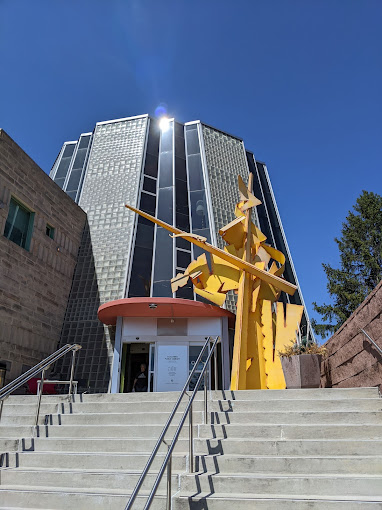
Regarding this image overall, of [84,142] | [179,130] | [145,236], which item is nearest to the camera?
[145,236]

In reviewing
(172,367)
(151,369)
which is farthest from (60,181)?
(172,367)

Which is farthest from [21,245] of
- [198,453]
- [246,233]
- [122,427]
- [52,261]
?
[198,453]

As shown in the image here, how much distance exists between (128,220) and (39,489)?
11768mm

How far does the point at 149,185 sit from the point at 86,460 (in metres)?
13.3

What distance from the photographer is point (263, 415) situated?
15.8 feet

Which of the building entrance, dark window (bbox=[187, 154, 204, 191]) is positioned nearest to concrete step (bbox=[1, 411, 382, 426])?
the building entrance

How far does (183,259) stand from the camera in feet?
46.5

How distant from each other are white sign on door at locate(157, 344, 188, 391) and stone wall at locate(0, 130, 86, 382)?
3514mm

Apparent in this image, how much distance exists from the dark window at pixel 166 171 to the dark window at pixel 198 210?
47.9 inches

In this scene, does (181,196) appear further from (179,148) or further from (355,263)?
(355,263)

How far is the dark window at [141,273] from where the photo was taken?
13180mm

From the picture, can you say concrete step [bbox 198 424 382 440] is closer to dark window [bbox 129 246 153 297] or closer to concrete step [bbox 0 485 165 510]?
concrete step [bbox 0 485 165 510]

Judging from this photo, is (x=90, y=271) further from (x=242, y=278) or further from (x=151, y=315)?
(x=242, y=278)

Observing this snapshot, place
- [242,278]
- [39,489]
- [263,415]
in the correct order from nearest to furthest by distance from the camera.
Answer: [39,489] < [263,415] < [242,278]
